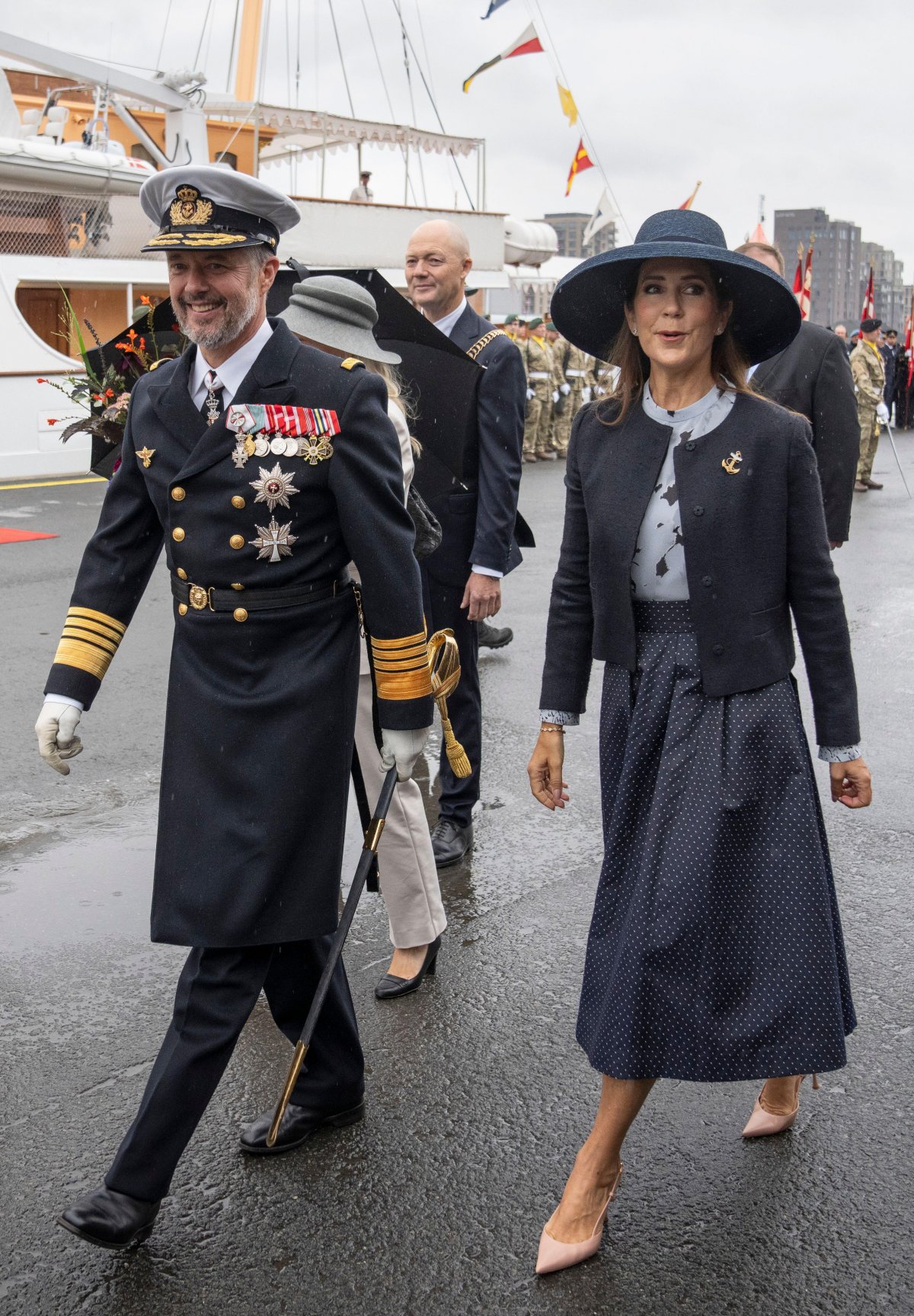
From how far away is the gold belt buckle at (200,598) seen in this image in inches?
111

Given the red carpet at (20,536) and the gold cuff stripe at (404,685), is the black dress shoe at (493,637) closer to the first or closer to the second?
the gold cuff stripe at (404,685)

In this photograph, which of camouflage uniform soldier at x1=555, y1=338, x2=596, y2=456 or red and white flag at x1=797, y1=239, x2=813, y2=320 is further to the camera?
camouflage uniform soldier at x1=555, y1=338, x2=596, y2=456

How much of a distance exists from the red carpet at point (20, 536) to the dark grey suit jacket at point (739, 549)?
9675 millimetres

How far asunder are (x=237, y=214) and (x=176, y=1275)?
1.99 metres

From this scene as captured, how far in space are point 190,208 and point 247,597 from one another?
0.74 m

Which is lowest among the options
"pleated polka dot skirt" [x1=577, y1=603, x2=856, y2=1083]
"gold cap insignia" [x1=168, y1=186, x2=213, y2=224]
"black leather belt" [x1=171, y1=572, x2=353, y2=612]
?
"pleated polka dot skirt" [x1=577, y1=603, x2=856, y2=1083]

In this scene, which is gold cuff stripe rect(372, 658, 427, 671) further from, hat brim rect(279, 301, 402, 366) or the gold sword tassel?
hat brim rect(279, 301, 402, 366)

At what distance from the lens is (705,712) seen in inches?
110

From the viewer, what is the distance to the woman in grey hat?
3.54 meters

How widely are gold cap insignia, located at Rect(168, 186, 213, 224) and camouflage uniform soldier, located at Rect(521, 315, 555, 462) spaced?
60.6 ft

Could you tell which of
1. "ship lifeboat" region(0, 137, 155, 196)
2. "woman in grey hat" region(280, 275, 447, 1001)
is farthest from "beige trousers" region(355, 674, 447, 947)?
"ship lifeboat" region(0, 137, 155, 196)

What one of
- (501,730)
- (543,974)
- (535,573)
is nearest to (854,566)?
(535,573)

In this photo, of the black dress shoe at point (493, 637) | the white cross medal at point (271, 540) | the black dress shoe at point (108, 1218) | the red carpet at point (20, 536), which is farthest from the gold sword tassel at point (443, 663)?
the red carpet at point (20, 536)

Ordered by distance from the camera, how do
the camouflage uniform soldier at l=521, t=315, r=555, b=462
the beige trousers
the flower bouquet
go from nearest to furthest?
the beige trousers → the flower bouquet → the camouflage uniform soldier at l=521, t=315, r=555, b=462
